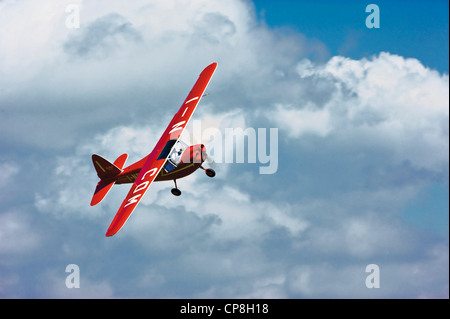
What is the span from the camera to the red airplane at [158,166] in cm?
3794

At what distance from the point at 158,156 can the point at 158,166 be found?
3.60ft

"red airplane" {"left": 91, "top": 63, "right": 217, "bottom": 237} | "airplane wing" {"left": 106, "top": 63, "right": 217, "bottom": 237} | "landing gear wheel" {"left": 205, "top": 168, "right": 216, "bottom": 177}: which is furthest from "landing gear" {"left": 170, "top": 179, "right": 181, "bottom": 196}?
"landing gear wheel" {"left": 205, "top": 168, "right": 216, "bottom": 177}

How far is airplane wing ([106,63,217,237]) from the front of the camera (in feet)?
120

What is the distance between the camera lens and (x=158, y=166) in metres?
40.1

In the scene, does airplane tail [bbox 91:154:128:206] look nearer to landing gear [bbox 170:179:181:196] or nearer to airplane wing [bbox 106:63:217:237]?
airplane wing [bbox 106:63:217:237]

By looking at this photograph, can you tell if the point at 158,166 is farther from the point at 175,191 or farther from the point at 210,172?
the point at 210,172

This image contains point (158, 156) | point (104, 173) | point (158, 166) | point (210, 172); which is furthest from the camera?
point (104, 173)

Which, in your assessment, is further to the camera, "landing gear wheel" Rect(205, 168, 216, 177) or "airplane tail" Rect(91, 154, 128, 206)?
"airplane tail" Rect(91, 154, 128, 206)

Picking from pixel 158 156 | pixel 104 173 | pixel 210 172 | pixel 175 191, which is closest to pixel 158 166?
pixel 158 156

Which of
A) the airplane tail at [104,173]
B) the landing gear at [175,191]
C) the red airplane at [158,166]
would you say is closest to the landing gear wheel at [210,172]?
the red airplane at [158,166]

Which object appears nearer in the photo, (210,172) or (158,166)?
(210,172)

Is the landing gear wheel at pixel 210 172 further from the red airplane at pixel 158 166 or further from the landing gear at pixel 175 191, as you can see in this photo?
the landing gear at pixel 175 191
